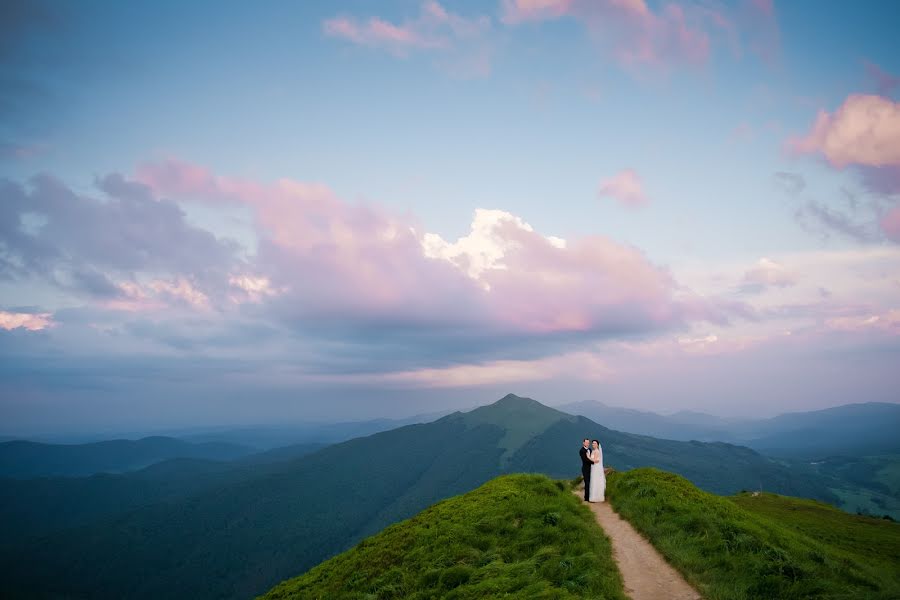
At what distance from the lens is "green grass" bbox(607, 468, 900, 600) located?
1492 cm

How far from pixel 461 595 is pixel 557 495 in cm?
1217

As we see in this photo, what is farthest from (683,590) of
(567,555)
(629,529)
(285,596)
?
(285,596)

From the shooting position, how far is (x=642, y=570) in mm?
17375

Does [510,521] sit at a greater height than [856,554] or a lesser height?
greater

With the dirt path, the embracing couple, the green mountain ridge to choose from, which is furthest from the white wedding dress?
the dirt path

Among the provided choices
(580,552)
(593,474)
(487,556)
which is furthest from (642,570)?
(593,474)

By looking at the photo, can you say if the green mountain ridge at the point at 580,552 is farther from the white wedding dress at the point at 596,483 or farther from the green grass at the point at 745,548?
the white wedding dress at the point at 596,483

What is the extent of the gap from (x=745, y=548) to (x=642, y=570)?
4.28 m

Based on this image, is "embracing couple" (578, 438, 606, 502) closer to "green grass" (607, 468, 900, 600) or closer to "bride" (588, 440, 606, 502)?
"bride" (588, 440, 606, 502)

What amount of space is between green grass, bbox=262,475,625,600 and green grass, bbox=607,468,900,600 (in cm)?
298

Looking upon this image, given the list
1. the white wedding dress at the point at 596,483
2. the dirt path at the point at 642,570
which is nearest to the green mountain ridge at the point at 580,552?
the dirt path at the point at 642,570

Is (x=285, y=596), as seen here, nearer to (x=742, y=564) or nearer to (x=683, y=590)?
(x=683, y=590)

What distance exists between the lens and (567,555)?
17.9m

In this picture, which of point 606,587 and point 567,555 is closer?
point 606,587
